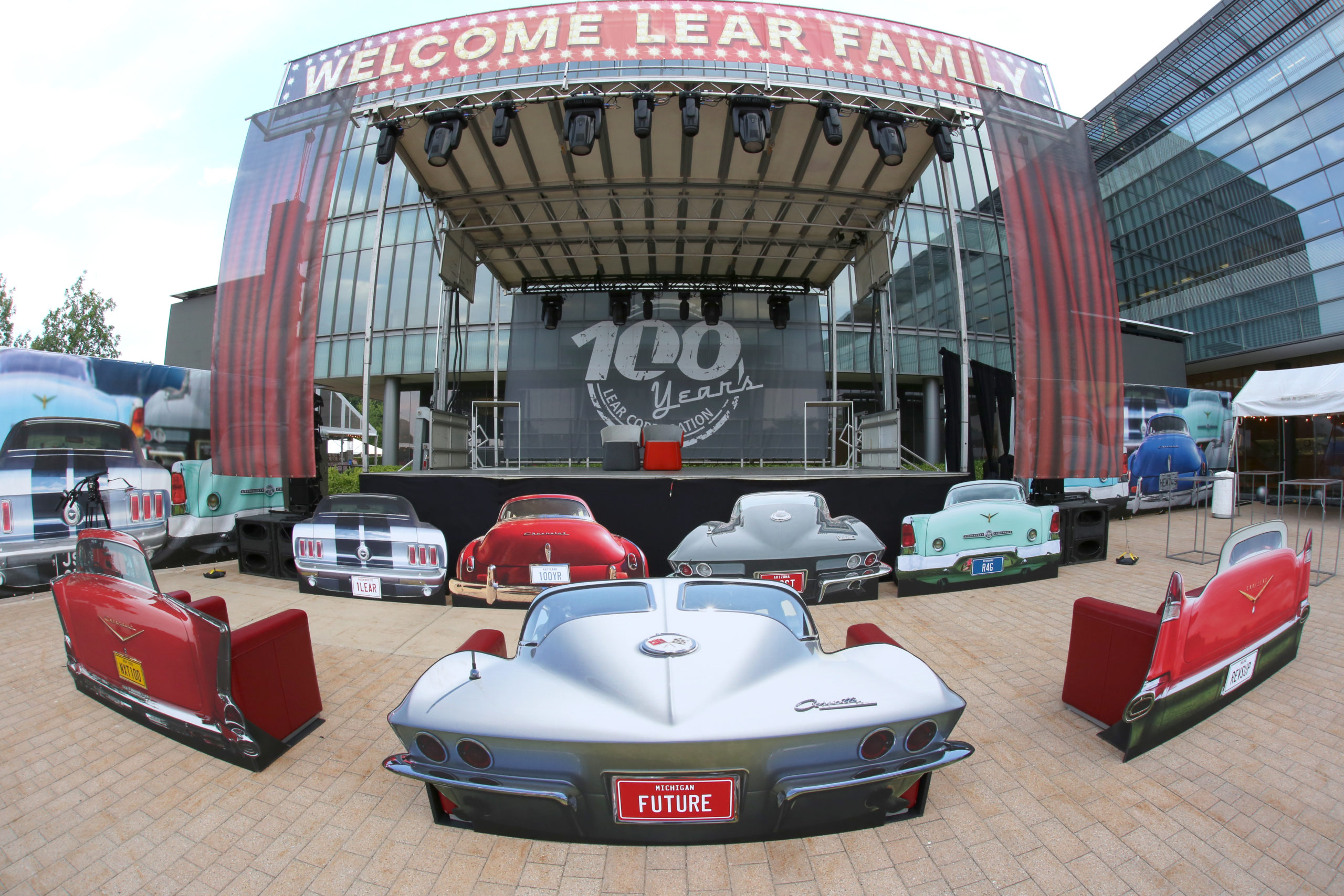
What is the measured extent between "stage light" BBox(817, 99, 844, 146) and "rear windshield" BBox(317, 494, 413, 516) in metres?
7.16

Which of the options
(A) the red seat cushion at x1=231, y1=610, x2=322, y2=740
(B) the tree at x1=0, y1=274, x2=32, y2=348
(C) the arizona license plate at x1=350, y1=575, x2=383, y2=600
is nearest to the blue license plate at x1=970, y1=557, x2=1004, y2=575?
(A) the red seat cushion at x1=231, y1=610, x2=322, y2=740

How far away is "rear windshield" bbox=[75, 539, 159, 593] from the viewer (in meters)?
2.59

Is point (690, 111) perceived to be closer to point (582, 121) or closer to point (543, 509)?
point (582, 121)

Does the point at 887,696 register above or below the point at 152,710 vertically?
above

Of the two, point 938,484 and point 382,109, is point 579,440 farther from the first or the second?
point 938,484

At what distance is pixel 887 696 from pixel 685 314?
522 inches

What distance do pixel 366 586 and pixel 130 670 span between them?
2.71 meters

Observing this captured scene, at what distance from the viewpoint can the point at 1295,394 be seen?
34.0 ft

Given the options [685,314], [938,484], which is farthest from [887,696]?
[685,314]

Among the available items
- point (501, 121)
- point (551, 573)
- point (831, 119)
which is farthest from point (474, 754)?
point (831, 119)

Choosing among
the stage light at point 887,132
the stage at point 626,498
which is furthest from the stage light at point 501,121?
the stage light at point 887,132

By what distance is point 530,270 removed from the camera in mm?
13211

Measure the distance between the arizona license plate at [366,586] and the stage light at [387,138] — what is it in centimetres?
591

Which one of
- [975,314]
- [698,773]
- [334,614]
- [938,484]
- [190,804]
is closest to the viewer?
[698,773]
